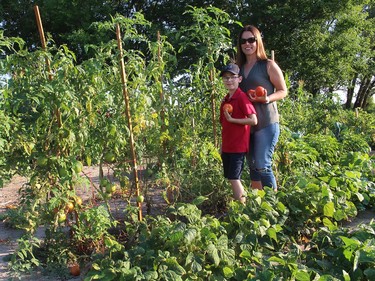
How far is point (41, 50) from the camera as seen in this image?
2650 millimetres

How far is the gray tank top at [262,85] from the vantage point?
10.7ft

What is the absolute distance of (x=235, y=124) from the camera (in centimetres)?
324

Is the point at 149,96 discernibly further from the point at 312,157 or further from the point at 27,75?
the point at 312,157

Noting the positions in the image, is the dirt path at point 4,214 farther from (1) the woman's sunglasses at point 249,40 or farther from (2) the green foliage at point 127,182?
(1) the woman's sunglasses at point 249,40

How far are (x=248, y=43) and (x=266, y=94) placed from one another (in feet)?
1.58

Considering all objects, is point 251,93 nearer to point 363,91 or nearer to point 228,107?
point 228,107

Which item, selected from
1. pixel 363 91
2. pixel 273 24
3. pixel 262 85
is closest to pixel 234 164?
pixel 262 85

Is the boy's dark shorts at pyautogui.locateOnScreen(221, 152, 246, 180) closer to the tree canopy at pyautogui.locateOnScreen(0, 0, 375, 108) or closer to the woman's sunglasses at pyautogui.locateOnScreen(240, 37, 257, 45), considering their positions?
the woman's sunglasses at pyautogui.locateOnScreen(240, 37, 257, 45)

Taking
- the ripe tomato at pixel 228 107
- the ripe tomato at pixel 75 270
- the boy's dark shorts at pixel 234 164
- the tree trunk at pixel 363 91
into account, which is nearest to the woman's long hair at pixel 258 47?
the ripe tomato at pixel 228 107

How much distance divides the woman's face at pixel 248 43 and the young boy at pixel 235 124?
0.20 m

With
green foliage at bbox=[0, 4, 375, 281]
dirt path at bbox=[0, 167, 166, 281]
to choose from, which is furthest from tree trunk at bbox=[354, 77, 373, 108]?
green foliage at bbox=[0, 4, 375, 281]

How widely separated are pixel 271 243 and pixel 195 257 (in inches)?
26.7

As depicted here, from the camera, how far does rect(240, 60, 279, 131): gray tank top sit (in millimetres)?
3271

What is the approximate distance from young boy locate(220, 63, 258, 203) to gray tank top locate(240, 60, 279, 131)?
100 millimetres
